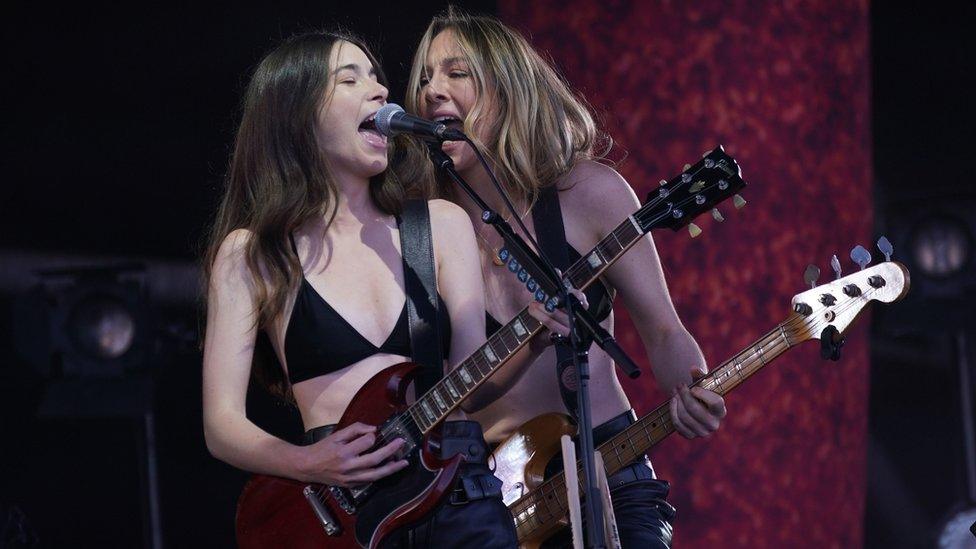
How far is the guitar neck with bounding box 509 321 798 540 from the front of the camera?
2.94 m

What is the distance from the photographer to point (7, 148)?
3.90 metres

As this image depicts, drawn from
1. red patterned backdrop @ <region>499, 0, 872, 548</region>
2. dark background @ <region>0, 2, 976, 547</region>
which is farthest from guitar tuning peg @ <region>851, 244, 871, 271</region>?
dark background @ <region>0, 2, 976, 547</region>

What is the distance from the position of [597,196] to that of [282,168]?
30.6 inches

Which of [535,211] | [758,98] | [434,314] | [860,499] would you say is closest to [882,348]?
[860,499]

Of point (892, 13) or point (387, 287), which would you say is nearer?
point (387, 287)

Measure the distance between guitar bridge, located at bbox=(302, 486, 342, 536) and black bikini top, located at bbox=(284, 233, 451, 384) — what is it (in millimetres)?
243

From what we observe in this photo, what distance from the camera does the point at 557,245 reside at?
3148mm

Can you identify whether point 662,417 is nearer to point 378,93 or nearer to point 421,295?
point 421,295

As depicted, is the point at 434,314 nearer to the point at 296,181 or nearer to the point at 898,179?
the point at 296,181

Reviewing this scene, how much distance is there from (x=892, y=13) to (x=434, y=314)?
356 centimetres

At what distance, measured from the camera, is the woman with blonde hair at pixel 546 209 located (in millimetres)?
2990

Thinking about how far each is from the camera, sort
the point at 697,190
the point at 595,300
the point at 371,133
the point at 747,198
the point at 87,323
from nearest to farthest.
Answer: the point at 697,190 < the point at 371,133 < the point at 595,300 < the point at 87,323 < the point at 747,198

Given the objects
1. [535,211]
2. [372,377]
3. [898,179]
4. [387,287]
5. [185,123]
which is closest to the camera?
[372,377]

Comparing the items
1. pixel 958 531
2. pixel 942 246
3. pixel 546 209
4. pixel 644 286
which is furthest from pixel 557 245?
pixel 958 531
